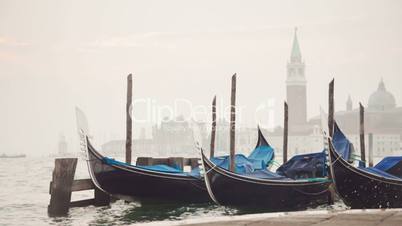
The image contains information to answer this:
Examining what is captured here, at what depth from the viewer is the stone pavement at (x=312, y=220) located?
14.4 ft

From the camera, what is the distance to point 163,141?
98.2 m

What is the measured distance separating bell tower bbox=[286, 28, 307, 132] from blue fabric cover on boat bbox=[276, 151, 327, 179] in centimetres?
9244

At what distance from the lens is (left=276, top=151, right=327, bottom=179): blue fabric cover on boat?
11.8m

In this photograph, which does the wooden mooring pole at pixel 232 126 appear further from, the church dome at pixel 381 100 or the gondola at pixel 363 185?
the church dome at pixel 381 100

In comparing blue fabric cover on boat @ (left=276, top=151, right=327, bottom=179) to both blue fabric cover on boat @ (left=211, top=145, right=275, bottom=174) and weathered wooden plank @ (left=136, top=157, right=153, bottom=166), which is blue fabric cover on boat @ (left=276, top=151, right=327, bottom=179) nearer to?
blue fabric cover on boat @ (left=211, top=145, right=275, bottom=174)

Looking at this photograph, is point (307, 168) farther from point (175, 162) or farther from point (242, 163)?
point (175, 162)

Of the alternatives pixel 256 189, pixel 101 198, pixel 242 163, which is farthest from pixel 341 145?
pixel 101 198

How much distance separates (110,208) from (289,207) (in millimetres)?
3129

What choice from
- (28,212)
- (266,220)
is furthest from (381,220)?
(28,212)

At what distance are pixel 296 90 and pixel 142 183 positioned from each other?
9865 cm

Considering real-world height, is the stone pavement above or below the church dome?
below

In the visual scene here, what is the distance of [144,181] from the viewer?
10664 millimetres

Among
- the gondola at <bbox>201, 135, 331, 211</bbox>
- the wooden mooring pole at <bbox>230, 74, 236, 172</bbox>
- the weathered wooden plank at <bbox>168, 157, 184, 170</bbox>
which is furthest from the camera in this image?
the weathered wooden plank at <bbox>168, 157, 184, 170</bbox>

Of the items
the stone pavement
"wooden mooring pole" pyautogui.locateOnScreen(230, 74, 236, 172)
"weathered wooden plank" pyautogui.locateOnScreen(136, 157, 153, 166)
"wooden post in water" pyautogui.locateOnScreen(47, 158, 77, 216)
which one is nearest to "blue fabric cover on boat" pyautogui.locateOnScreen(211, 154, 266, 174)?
"wooden mooring pole" pyautogui.locateOnScreen(230, 74, 236, 172)
